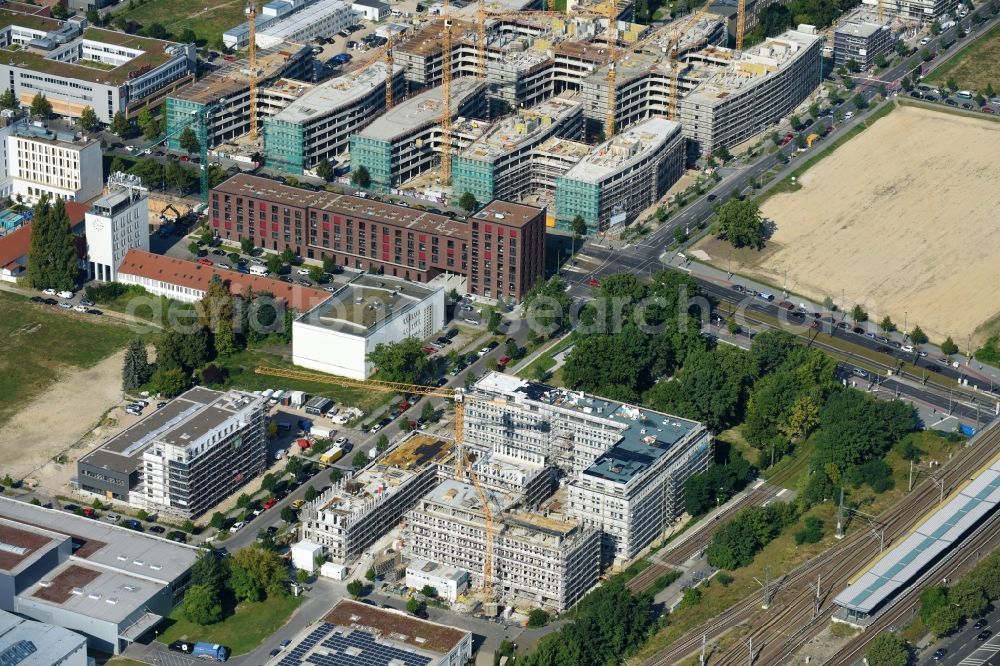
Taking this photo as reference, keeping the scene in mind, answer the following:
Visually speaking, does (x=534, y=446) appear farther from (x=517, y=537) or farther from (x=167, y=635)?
(x=167, y=635)

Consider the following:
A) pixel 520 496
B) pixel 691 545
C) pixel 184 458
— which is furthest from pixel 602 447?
pixel 184 458

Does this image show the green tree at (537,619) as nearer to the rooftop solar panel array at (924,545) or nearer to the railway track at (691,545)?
the railway track at (691,545)

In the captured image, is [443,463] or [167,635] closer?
[167,635]

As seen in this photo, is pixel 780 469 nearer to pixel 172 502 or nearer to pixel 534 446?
pixel 534 446

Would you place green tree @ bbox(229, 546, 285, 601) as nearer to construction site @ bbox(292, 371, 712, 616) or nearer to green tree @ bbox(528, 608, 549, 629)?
construction site @ bbox(292, 371, 712, 616)

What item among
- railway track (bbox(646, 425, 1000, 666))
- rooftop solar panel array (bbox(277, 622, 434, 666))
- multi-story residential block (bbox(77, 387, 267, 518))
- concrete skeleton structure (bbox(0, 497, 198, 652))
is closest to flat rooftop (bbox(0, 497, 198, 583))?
concrete skeleton structure (bbox(0, 497, 198, 652))

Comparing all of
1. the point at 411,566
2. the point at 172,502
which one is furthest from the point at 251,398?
the point at 411,566

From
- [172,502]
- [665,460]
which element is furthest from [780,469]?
[172,502]
